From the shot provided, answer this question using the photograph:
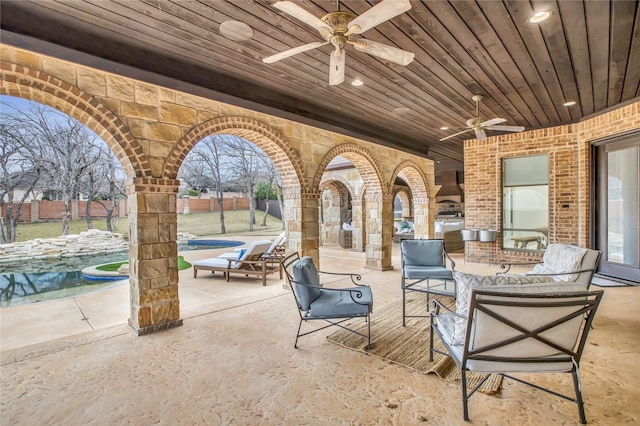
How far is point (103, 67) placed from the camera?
2.96 meters

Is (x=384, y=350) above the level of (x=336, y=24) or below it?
below

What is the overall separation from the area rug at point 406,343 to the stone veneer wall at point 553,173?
3957 mm

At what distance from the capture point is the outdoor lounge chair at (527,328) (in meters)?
1.78

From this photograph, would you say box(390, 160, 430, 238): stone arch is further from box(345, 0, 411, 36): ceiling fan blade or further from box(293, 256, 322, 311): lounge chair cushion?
box(345, 0, 411, 36): ceiling fan blade

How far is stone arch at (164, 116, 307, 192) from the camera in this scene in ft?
11.7

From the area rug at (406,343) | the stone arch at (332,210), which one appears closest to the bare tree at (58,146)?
the stone arch at (332,210)

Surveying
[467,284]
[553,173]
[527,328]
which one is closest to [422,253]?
[467,284]

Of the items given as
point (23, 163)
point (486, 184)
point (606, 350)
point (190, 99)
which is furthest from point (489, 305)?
point (23, 163)

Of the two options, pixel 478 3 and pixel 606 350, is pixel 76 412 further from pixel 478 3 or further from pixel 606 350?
pixel 606 350

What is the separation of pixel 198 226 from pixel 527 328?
17.9 meters

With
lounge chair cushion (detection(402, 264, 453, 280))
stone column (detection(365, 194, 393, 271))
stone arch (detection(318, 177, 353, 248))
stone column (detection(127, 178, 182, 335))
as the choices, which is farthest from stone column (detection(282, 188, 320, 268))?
stone arch (detection(318, 177, 353, 248))

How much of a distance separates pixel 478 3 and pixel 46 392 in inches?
177

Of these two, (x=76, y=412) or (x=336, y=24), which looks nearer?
(x=76, y=412)

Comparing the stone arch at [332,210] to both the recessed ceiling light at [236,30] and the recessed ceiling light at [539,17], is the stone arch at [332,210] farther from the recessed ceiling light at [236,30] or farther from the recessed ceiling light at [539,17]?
the recessed ceiling light at [539,17]
